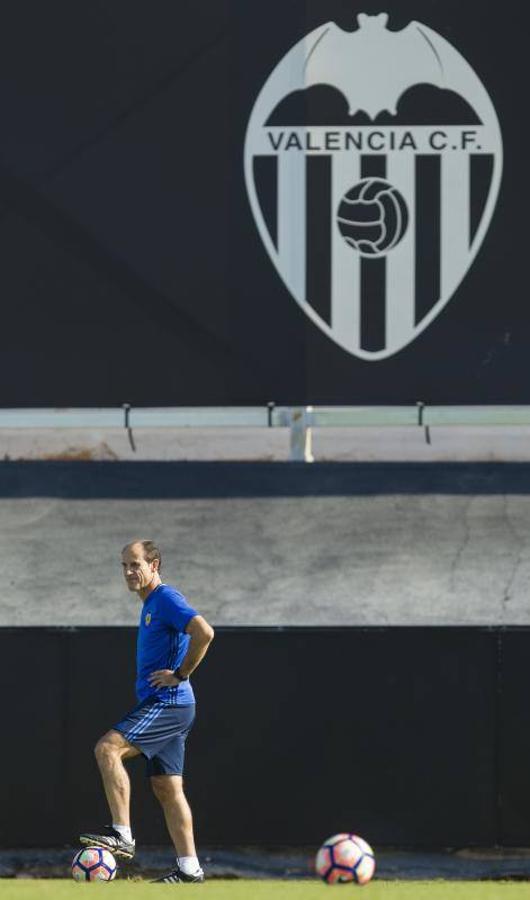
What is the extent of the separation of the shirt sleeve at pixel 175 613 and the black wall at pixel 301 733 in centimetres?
191

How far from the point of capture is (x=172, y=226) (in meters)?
13.4

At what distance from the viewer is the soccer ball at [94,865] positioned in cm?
878

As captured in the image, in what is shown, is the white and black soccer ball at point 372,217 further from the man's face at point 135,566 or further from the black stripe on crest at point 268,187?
the man's face at point 135,566

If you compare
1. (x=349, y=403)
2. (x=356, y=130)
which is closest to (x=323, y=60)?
(x=356, y=130)

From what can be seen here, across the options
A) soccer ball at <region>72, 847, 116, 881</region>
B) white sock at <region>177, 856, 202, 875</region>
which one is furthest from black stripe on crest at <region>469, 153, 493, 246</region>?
soccer ball at <region>72, 847, 116, 881</region>

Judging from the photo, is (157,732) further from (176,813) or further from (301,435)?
(301,435)

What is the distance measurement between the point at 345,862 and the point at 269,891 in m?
0.42

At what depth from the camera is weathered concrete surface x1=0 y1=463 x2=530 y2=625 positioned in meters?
11.8

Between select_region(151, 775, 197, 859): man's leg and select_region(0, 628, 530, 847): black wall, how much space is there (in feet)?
5.76

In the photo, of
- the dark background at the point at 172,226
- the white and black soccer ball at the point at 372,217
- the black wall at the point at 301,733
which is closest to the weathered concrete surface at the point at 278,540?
the dark background at the point at 172,226

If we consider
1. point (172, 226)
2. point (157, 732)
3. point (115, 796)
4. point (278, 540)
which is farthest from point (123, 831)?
point (172, 226)

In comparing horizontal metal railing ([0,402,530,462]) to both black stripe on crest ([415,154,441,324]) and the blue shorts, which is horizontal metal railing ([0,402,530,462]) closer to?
black stripe on crest ([415,154,441,324])

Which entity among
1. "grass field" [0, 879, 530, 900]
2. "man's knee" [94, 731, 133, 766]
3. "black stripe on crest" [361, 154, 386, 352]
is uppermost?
"black stripe on crest" [361, 154, 386, 352]

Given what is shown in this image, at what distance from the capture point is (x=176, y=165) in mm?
13461
